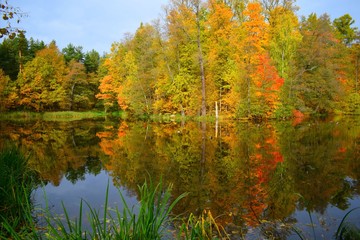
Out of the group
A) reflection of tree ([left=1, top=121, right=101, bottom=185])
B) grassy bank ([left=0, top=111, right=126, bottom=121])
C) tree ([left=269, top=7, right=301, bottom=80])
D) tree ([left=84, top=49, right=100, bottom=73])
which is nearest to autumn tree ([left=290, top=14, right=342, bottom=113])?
tree ([left=269, top=7, right=301, bottom=80])

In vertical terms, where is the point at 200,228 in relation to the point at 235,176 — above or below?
above

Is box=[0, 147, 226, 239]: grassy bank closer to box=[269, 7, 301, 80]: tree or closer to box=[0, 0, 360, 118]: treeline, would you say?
box=[0, 0, 360, 118]: treeline

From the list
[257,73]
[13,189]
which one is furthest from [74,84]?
[13,189]

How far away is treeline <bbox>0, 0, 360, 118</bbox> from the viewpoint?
26.9m

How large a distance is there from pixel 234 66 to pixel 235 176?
2050cm

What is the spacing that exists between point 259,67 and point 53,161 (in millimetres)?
20131

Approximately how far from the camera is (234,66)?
27.3 m

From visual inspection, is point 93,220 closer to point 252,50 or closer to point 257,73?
point 257,73

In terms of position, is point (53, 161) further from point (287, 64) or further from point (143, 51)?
point (143, 51)

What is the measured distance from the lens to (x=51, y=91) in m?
42.4

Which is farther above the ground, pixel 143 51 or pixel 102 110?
pixel 143 51

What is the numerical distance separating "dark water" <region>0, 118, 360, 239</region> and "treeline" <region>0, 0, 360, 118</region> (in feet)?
42.7

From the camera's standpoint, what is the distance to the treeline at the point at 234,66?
2692 centimetres

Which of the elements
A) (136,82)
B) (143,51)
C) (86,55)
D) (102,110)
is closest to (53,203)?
(136,82)
